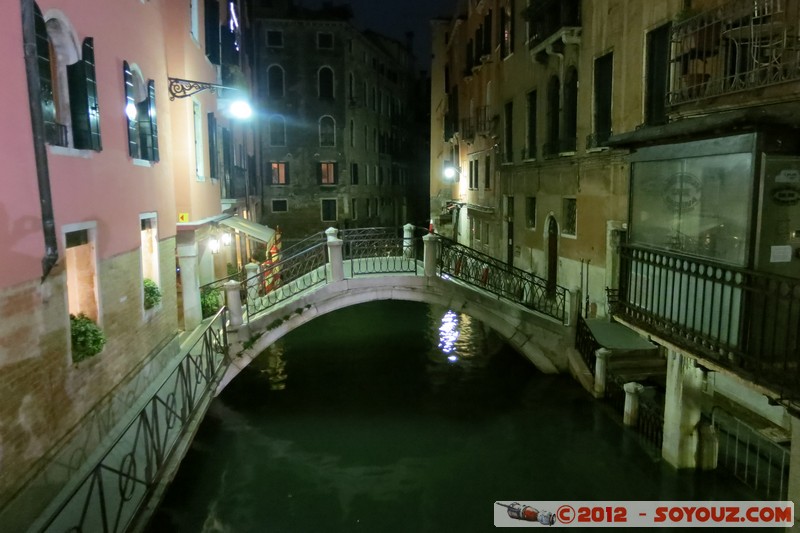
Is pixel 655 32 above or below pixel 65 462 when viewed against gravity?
above

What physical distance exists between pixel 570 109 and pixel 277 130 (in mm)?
22869

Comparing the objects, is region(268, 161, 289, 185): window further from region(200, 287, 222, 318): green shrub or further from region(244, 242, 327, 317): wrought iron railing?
region(200, 287, 222, 318): green shrub

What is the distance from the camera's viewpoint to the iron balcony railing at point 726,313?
598 cm

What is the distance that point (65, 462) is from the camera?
22.1 ft

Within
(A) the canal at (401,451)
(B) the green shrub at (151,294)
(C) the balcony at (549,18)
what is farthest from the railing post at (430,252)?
(C) the balcony at (549,18)

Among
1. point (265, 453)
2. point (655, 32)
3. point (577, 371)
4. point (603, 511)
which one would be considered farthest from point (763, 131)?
point (265, 453)

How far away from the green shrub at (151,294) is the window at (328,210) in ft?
85.4

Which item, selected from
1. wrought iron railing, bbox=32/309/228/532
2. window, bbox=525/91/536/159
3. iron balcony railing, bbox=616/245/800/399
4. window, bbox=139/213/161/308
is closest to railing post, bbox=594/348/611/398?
iron balcony railing, bbox=616/245/800/399

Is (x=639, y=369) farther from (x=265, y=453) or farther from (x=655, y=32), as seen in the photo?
Result: (x=265, y=453)

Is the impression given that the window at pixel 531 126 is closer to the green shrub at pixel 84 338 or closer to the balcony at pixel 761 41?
the balcony at pixel 761 41

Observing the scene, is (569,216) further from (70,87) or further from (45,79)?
(45,79)

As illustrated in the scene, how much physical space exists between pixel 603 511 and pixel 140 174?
31.6ft

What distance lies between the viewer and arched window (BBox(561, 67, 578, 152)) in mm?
16219

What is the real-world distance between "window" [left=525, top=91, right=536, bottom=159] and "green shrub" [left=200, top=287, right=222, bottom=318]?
1138 centimetres
